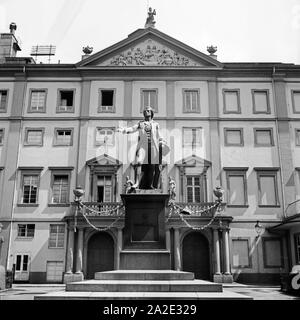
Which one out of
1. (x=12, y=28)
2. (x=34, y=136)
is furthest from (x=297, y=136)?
(x=12, y=28)

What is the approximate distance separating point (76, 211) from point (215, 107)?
1343 centimetres

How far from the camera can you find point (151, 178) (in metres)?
14.2

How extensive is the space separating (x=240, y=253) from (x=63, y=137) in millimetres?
15904

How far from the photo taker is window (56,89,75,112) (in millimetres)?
33344

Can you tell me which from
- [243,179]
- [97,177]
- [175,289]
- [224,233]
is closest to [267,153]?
[243,179]

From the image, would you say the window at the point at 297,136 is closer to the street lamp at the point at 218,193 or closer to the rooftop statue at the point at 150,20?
the street lamp at the point at 218,193

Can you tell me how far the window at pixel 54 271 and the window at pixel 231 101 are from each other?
676 inches

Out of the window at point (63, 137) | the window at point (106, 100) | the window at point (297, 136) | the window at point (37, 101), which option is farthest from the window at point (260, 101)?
the window at point (37, 101)

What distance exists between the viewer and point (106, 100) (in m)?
33.9

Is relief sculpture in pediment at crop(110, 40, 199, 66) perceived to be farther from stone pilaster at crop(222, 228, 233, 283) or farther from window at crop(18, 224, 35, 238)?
window at crop(18, 224, 35, 238)

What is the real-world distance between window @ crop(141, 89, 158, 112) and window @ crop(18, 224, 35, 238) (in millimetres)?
12319

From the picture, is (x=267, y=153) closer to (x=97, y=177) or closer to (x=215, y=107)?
(x=215, y=107)

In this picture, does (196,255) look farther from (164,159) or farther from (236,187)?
(164,159)
